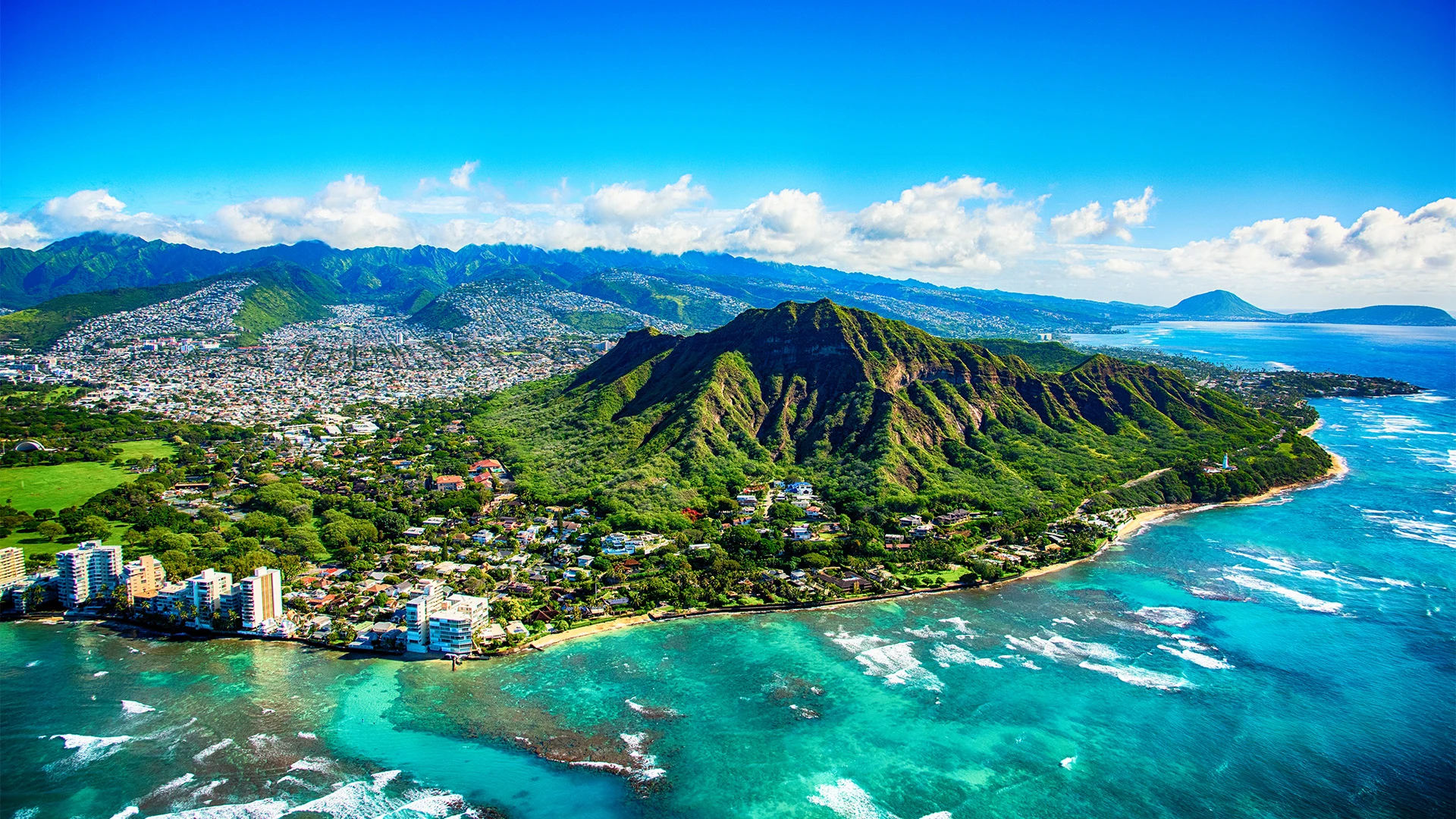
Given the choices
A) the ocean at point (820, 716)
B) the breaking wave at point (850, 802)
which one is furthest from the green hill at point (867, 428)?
the breaking wave at point (850, 802)

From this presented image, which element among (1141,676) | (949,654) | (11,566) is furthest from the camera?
(11,566)

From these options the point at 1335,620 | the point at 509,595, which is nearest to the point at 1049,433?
the point at 1335,620

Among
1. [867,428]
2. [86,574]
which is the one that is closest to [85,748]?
[86,574]

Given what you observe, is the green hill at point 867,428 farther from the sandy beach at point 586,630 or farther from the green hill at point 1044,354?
the green hill at point 1044,354

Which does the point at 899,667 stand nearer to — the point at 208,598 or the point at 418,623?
the point at 418,623

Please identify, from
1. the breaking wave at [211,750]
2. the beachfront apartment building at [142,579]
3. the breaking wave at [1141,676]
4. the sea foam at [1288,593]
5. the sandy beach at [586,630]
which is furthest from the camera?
the sea foam at [1288,593]

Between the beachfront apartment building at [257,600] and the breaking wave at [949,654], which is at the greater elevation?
the beachfront apartment building at [257,600]
